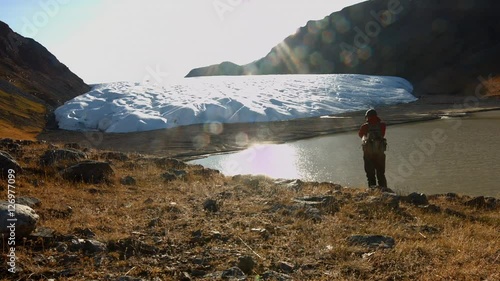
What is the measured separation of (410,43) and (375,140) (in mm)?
95408

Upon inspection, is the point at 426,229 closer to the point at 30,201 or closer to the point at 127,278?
the point at 127,278

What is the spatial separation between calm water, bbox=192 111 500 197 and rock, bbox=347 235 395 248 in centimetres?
796

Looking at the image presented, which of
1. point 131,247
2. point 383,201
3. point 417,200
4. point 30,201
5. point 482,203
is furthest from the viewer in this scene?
point 482,203

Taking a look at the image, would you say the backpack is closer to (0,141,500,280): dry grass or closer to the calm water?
(0,141,500,280): dry grass

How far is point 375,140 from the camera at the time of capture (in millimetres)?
12211

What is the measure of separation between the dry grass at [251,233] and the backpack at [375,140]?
5.90 feet

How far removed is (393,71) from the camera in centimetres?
9481

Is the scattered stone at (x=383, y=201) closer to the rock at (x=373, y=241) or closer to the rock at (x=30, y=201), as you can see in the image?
the rock at (x=373, y=241)

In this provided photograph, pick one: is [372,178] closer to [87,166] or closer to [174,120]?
[87,166]

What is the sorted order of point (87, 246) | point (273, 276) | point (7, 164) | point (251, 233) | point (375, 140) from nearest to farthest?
point (273, 276), point (87, 246), point (251, 233), point (7, 164), point (375, 140)

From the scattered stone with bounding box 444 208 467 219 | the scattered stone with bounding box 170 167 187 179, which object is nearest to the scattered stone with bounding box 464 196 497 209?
the scattered stone with bounding box 444 208 467 219

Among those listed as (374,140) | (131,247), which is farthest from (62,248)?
(374,140)

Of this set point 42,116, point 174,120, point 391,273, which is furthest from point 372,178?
point 42,116

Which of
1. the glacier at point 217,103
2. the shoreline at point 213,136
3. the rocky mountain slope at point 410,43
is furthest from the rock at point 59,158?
the rocky mountain slope at point 410,43
